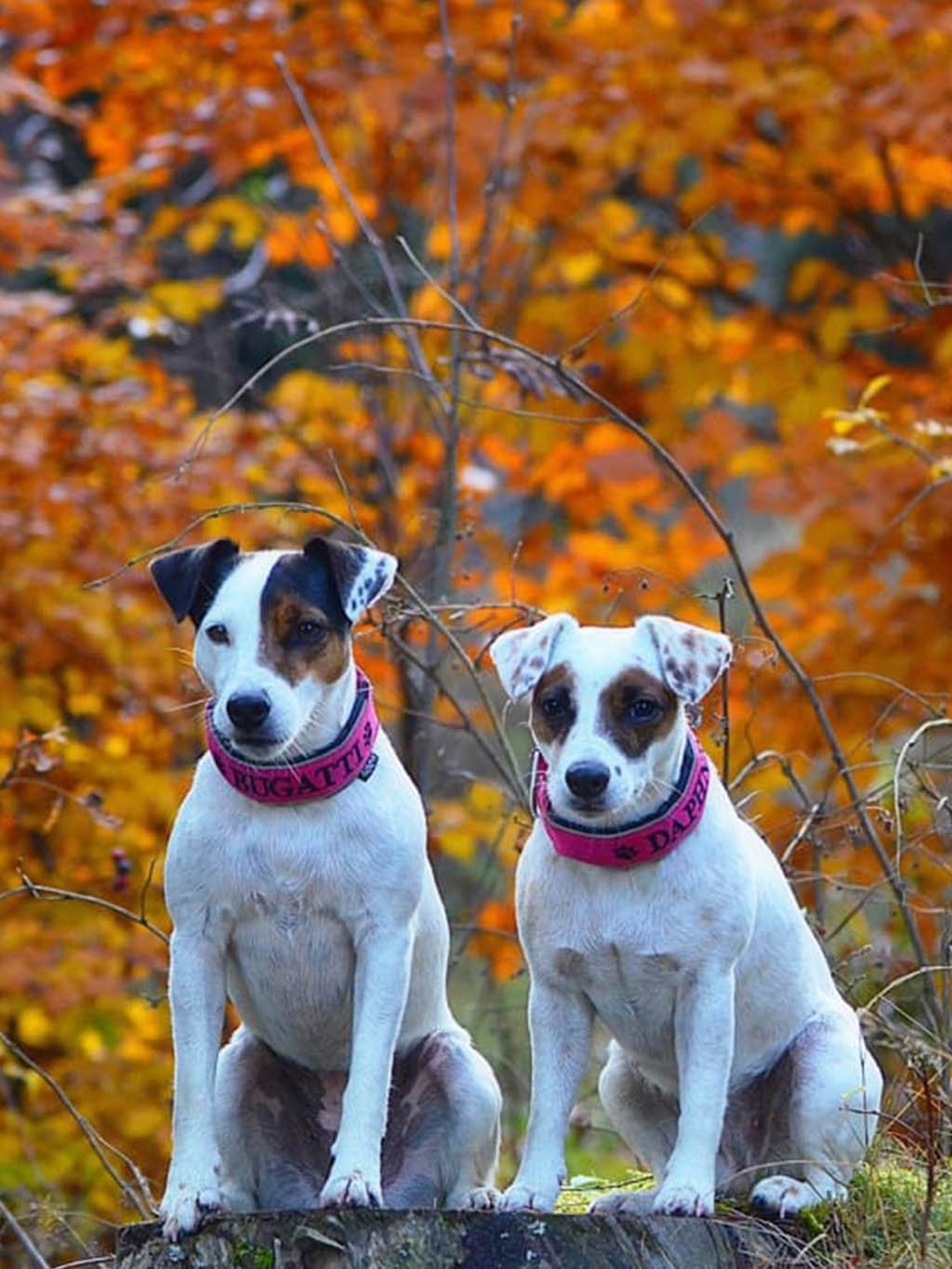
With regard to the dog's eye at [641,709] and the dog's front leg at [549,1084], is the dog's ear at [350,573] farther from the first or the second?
the dog's front leg at [549,1084]

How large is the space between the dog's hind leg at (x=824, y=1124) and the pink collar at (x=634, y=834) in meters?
0.68

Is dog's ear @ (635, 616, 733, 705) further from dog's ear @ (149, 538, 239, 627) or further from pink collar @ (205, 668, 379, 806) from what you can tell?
dog's ear @ (149, 538, 239, 627)

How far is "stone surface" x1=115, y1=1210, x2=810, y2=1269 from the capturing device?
4.24m

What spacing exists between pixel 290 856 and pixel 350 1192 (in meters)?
0.71

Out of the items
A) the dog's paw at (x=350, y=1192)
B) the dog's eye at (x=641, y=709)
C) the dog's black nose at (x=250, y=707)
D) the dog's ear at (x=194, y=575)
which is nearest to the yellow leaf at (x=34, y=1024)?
the dog's ear at (x=194, y=575)

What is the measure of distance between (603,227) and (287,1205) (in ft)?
21.2

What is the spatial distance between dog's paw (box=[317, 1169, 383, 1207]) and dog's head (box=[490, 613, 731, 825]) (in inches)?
34.6

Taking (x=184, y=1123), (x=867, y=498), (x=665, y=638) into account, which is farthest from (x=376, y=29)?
(x=184, y=1123)

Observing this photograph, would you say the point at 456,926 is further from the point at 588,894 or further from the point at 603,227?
the point at 603,227

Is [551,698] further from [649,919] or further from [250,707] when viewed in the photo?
[250,707]

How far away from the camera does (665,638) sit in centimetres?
464

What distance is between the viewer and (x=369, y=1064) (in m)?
4.45

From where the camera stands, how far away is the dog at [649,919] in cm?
453

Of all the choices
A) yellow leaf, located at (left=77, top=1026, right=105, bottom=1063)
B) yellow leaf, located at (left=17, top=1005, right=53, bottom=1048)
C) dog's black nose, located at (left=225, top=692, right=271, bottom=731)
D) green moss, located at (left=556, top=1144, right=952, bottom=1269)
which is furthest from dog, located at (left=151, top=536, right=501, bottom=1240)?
yellow leaf, located at (left=77, top=1026, right=105, bottom=1063)
